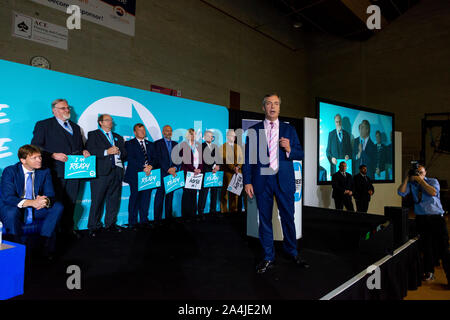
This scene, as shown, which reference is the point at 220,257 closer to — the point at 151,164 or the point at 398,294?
the point at 398,294

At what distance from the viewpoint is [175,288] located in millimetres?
1961

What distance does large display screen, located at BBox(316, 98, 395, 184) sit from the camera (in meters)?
4.99

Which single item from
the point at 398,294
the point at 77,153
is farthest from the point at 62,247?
the point at 398,294

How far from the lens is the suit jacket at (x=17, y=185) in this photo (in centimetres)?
243

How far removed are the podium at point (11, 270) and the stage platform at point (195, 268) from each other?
7 cm

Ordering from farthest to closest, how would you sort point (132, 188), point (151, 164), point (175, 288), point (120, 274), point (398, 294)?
1. point (151, 164)
2. point (132, 188)
3. point (398, 294)
4. point (120, 274)
5. point (175, 288)

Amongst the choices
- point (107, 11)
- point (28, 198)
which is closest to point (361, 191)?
point (28, 198)

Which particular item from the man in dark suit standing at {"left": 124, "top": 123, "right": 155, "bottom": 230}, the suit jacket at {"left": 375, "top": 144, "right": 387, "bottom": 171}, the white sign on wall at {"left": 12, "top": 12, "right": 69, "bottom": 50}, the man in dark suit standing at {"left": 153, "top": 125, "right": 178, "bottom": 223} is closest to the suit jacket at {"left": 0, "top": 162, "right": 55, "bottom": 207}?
the man in dark suit standing at {"left": 124, "top": 123, "right": 155, "bottom": 230}

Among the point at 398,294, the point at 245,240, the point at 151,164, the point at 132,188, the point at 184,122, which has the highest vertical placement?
the point at 184,122

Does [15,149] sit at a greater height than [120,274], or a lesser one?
greater

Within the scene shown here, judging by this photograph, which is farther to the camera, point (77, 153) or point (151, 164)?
point (151, 164)

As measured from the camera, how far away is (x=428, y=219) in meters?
3.08
